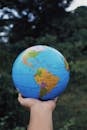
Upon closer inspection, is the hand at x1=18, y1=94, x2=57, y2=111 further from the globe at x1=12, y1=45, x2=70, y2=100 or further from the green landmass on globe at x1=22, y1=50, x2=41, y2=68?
the green landmass on globe at x1=22, y1=50, x2=41, y2=68

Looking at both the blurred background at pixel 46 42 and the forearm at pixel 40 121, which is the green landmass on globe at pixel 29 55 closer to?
the forearm at pixel 40 121

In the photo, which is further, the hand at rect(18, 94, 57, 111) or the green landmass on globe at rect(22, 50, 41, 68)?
the green landmass on globe at rect(22, 50, 41, 68)

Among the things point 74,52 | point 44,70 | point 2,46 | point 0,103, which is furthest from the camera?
point 74,52

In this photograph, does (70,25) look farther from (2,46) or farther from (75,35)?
(2,46)

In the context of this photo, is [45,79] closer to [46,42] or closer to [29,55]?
[29,55]

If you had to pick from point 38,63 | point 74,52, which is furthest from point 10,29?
point 38,63

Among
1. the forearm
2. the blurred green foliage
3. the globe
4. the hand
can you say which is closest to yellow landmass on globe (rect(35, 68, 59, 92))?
the globe

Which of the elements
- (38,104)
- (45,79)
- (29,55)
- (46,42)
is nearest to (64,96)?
(46,42)

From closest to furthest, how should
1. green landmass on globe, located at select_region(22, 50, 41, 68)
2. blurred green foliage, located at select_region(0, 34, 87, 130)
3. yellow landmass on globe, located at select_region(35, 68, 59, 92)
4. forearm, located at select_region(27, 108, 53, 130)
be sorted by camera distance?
forearm, located at select_region(27, 108, 53, 130), yellow landmass on globe, located at select_region(35, 68, 59, 92), green landmass on globe, located at select_region(22, 50, 41, 68), blurred green foliage, located at select_region(0, 34, 87, 130)
